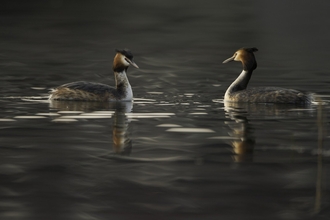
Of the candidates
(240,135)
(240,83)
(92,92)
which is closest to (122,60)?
(92,92)

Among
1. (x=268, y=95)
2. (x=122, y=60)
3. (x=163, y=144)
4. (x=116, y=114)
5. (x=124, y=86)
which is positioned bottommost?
(x=163, y=144)

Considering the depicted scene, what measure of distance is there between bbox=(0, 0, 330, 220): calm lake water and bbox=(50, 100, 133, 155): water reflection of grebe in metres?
0.02

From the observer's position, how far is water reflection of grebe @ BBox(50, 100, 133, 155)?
39.5 feet

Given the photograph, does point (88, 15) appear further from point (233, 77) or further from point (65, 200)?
point (65, 200)

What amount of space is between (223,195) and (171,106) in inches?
324

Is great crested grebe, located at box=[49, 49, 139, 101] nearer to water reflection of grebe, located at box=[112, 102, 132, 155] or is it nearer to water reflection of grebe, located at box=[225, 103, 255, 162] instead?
water reflection of grebe, located at box=[112, 102, 132, 155]

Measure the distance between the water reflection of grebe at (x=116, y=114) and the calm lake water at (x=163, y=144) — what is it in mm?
24

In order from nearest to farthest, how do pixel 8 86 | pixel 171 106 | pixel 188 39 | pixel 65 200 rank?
pixel 65 200
pixel 171 106
pixel 8 86
pixel 188 39

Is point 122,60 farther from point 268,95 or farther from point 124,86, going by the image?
point 268,95

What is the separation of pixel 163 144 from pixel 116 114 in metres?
3.87

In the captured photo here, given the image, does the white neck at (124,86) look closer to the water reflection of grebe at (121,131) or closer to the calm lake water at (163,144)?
the calm lake water at (163,144)

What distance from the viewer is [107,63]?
31031mm

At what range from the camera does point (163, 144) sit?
1215 cm

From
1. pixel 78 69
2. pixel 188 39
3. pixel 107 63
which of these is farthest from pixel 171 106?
pixel 188 39
